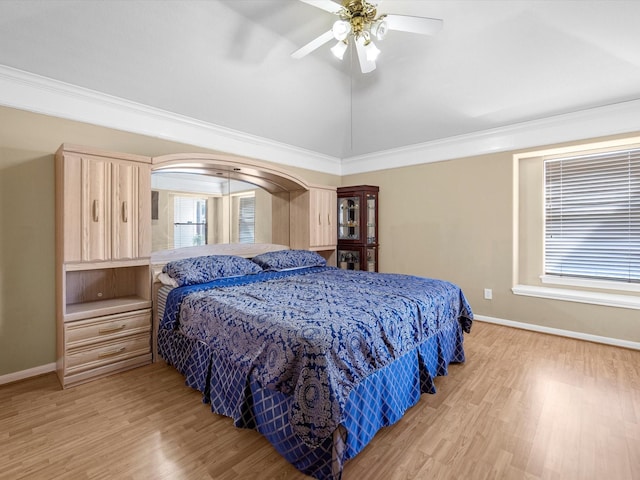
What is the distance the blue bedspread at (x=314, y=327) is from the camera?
1.39 metres

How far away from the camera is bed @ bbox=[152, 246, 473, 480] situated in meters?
1.42

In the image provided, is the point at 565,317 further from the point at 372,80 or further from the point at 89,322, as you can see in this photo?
the point at 89,322

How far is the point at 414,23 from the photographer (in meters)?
1.97

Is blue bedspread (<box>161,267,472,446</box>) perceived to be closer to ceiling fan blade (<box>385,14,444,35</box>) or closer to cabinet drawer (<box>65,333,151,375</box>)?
cabinet drawer (<box>65,333,151,375</box>)

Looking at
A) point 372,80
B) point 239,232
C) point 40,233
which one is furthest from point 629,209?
point 40,233

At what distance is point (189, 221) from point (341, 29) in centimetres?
240

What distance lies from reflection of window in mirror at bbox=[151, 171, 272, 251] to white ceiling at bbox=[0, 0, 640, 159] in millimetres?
730

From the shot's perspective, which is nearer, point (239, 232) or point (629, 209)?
point (629, 209)

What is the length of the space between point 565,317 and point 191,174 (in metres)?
4.50

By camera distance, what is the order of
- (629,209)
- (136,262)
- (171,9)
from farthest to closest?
(629,209)
(136,262)
(171,9)

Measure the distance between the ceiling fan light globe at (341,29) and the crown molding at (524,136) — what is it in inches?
99.4

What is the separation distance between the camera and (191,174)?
3.40 metres

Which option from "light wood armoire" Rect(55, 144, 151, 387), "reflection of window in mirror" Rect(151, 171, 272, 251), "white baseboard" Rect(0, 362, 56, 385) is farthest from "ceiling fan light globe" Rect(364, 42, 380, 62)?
"white baseboard" Rect(0, 362, 56, 385)

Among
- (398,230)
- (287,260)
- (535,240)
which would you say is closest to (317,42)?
(287,260)
